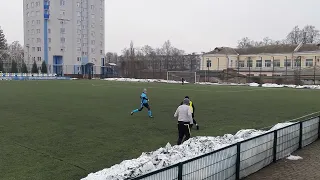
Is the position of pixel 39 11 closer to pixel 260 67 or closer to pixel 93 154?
pixel 260 67

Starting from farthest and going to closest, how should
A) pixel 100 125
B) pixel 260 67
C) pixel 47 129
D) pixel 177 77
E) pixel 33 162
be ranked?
pixel 260 67, pixel 177 77, pixel 100 125, pixel 47 129, pixel 33 162

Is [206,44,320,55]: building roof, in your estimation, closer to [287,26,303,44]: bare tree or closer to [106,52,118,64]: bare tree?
[287,26,303,44]: bare tree

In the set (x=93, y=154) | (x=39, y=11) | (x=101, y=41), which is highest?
(x=39, y=11)

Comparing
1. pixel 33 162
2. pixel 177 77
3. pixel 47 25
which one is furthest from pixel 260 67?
pixel 33 162

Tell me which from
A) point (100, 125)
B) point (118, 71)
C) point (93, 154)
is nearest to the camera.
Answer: point (93, 154)

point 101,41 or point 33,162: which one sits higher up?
point 101,41

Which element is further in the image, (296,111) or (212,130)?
(296,111)

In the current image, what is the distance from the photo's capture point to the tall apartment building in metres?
97.8

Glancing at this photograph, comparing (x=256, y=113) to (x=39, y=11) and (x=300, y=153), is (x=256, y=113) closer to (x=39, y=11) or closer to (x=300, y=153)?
(x=300, y=153)

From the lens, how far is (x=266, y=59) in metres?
89.3

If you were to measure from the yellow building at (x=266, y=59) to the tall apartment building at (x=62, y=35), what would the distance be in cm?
3698

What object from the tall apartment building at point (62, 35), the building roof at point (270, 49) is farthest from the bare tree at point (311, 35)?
the tall apartment building at point (62, 35)

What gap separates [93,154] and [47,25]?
312 feet

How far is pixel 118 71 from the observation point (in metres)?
105
